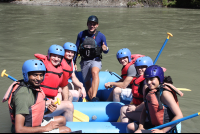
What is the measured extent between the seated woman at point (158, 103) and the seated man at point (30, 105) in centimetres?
90

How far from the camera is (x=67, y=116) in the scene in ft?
9.58

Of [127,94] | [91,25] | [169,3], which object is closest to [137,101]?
[127,94]

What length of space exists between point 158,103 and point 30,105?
1.29m

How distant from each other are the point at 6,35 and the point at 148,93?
10.2 metres

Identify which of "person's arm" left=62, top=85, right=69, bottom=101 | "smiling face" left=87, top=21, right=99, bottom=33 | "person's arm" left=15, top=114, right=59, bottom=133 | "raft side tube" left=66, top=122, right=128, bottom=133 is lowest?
"raft side tube" left=66, top=122, right=128, bottom=133

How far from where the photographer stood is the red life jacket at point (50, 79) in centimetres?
304

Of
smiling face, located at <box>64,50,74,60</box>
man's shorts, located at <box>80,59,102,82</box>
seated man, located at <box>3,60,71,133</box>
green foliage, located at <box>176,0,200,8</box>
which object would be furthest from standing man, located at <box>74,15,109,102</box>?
green foliage, located at <box>176,0,200,8</box>

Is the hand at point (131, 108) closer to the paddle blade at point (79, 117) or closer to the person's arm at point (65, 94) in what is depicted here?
the paddle blade at point (79, 117)

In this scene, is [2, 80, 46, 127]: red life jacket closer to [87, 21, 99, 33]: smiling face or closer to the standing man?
the standing man

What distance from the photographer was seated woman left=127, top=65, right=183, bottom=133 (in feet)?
7.87

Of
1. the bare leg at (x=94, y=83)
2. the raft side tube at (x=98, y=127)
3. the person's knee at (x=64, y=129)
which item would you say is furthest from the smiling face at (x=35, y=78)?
the bare leg at (x=94, y=83)

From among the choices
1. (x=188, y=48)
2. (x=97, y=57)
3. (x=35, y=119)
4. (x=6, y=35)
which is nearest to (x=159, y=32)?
(x=188, y=48)

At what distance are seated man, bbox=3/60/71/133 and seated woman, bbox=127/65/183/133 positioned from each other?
2.96ft

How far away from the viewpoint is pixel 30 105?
7.53 ft
